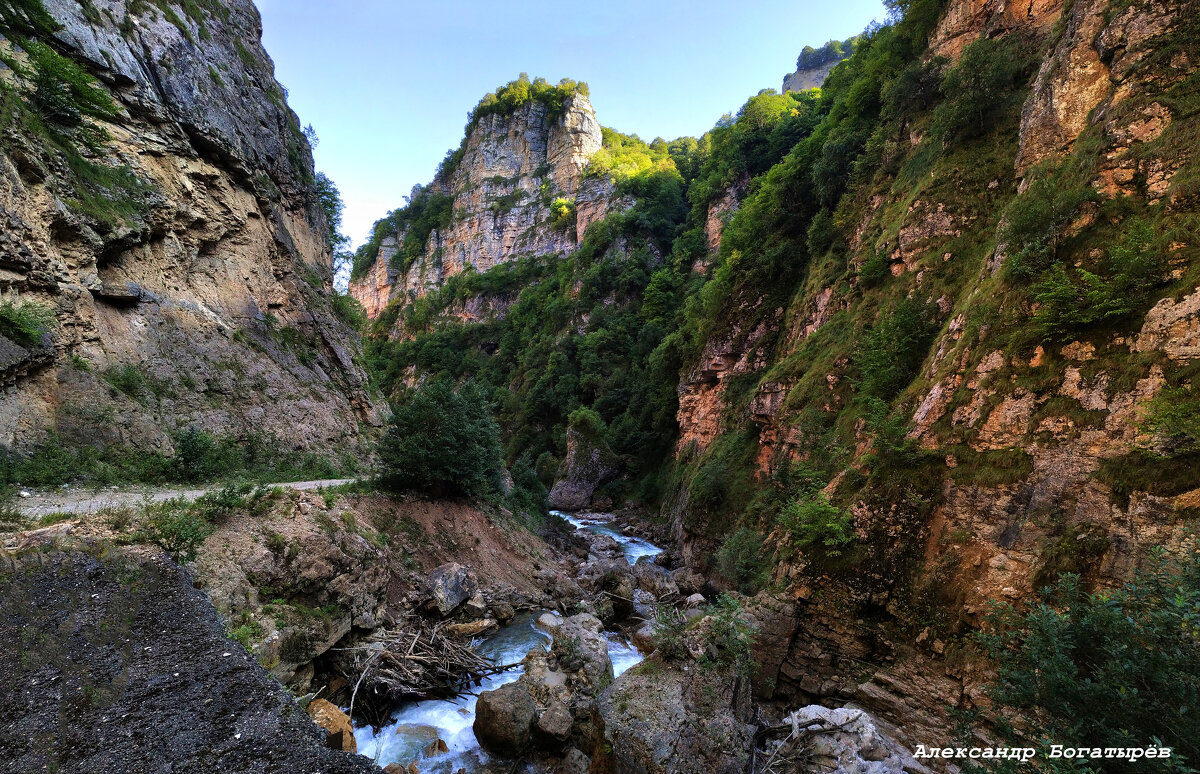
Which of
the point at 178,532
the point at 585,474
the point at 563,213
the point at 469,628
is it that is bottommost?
the point at 585,474

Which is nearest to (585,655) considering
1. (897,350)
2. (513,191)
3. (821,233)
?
(897,350)

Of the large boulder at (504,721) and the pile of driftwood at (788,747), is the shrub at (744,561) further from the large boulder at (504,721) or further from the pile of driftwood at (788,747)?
the large boulder at (504,721)

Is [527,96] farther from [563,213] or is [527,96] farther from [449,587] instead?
[449,587]

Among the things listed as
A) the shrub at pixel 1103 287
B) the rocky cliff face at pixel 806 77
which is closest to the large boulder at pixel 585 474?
the shrub at pixel 1103 287

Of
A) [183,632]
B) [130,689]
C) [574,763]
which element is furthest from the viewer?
[574,763]

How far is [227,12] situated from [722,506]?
126 ft

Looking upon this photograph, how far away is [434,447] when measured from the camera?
1680 cm

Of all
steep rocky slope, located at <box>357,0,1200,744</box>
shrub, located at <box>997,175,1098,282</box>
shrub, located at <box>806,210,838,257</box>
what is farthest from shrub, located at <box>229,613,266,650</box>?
shrub, located at <box>806,210,838,257</box>

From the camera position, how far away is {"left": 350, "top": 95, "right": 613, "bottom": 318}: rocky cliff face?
7788cm

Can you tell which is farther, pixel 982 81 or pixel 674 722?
pixel 982 81

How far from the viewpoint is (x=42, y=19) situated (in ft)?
46.0

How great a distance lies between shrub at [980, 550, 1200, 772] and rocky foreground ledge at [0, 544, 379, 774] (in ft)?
23.4

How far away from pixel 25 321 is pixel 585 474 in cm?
3358

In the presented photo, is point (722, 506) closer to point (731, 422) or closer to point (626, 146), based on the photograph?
point (731, 422)
